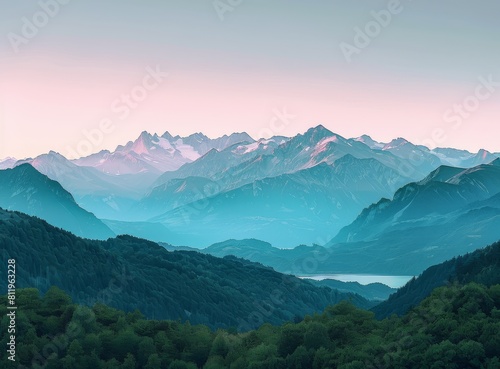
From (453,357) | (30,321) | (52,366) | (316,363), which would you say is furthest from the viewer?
(30,321)

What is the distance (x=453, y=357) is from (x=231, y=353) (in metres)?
41.4

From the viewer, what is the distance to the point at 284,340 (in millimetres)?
142375

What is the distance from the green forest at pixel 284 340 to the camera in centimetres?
12325

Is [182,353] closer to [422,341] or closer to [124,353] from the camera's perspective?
[124,353]

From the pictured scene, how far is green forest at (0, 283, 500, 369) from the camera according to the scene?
123 m

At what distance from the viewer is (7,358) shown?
140 meters

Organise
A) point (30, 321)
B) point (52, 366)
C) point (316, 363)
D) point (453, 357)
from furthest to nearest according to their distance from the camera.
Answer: point (30, 321) < point (52, 366) < point (316, 363) < point (453, 357)

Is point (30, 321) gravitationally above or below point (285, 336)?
above

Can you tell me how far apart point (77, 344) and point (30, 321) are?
1766 centimetres

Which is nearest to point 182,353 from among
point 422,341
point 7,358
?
point 7,358

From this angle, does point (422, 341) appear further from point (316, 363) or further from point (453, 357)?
point (316, 363)

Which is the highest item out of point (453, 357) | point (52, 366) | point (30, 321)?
point (30, 321)

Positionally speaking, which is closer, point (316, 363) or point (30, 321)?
point (316, 363)

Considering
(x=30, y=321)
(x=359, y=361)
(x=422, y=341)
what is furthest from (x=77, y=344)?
(x=422, y=341)
